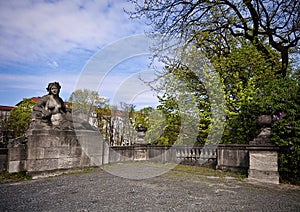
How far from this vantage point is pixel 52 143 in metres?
7.38

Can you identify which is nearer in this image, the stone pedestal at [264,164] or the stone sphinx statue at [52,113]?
the stone pedestal at [264,164]

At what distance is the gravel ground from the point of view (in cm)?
401

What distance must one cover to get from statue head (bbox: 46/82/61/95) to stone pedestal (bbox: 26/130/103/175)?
155 cm

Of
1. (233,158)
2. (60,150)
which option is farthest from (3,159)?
(233,158)

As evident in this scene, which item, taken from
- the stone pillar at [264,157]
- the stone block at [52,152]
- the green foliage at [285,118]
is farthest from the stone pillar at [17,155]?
the green foliage at [285,118]

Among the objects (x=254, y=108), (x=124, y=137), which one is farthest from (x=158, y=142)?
(x=124, y=137)

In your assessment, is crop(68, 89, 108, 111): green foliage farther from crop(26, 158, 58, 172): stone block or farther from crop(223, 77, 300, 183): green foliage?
crop(223, 77, 300, 183): green foliage

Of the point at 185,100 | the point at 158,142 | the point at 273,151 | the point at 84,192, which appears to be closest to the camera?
the point at 84,192

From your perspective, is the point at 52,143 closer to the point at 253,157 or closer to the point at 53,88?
the point at 53,88

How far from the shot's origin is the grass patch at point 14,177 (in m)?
6.54

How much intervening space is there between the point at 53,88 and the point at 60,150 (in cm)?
226

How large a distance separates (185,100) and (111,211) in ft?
32.3

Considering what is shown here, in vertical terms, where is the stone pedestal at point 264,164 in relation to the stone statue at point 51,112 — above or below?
below

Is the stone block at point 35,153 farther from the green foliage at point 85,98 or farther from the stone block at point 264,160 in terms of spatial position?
the green foliage at point 85,98
